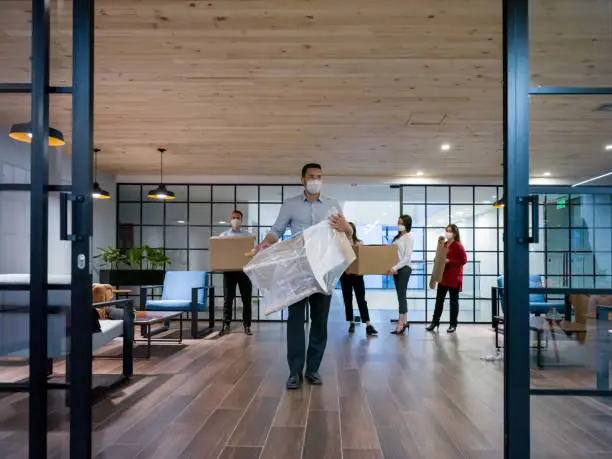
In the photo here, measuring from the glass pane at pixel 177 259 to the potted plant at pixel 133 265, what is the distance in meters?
0.17

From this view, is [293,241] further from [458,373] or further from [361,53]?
[458,373]

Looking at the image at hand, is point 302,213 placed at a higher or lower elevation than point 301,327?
higher

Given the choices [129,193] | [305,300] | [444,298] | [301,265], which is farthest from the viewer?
[129,193]

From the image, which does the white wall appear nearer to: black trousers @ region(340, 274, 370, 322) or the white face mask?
the white face mask

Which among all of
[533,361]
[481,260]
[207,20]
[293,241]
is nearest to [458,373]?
[293,241]

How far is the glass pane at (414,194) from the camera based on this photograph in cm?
782

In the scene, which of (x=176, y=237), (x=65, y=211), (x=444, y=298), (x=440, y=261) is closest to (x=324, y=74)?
(x=65, y=211)

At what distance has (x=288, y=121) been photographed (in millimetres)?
4680

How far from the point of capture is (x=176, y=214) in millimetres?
8016

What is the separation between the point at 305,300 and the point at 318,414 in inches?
29.4

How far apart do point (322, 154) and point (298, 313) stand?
10.6ft

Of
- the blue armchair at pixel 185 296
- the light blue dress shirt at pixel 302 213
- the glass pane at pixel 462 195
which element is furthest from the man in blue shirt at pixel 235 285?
the glass pane at pixel 462 195

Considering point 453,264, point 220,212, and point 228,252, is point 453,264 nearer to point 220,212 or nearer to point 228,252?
point 228,252

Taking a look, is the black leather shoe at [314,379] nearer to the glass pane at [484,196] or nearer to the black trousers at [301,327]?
the black trousers at [301,327]
